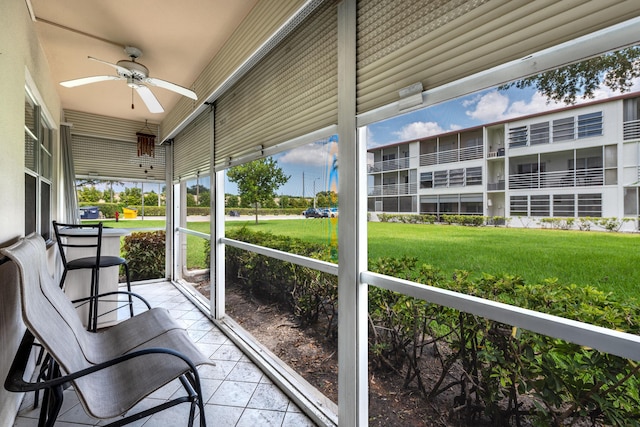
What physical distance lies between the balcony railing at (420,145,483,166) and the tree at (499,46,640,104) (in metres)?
0.29

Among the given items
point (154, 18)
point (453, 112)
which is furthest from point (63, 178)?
point (453, 112)

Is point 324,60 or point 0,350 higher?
point 324,60

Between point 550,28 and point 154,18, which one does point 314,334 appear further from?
point 154,18

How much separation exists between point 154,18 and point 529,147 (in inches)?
116

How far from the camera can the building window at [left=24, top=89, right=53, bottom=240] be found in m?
2.59

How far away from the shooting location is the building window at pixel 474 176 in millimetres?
1302

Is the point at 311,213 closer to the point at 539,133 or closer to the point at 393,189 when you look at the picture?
the point at 393,189

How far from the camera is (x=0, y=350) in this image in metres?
1.44

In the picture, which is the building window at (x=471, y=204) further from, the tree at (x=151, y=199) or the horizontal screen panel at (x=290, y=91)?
the tree at (x=151, y=199)

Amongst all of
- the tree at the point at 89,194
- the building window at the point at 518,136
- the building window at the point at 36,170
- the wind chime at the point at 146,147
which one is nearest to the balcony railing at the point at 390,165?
the building window at the point at 518,136

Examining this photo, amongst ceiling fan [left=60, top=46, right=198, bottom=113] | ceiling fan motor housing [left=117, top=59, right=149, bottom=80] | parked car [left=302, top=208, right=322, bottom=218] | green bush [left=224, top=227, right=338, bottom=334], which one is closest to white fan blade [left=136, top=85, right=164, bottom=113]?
ceiling fan [left=60, top=46, right=198, bottom=113]

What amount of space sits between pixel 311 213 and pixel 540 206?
66.2 inches

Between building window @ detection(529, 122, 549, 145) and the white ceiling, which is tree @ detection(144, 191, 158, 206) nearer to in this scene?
the white ceiling

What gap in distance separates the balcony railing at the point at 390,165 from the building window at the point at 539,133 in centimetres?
60
